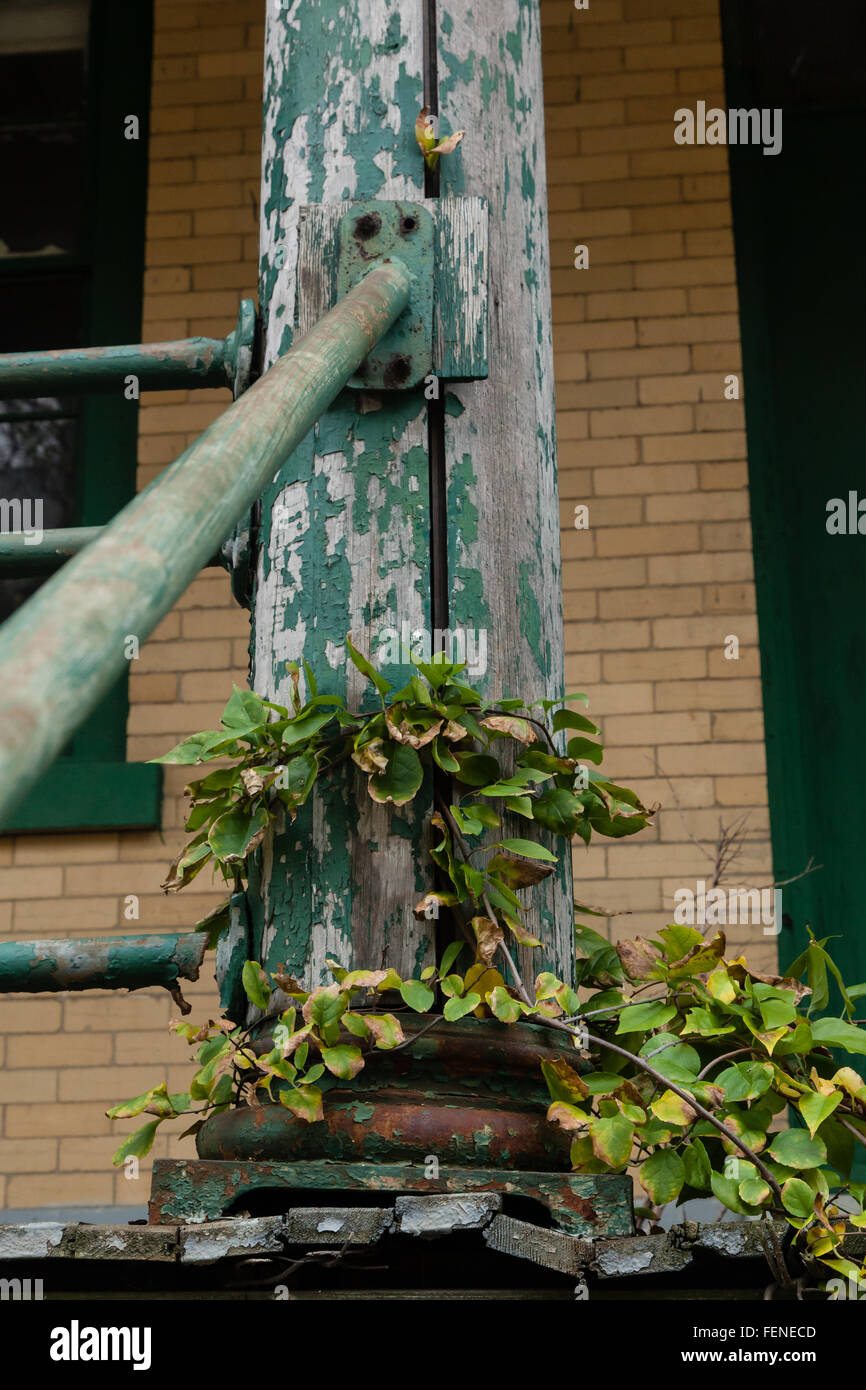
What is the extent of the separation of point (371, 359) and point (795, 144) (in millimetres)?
3567

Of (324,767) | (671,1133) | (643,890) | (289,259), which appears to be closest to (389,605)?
(324,767)

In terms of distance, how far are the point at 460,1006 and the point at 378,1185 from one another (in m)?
0.17

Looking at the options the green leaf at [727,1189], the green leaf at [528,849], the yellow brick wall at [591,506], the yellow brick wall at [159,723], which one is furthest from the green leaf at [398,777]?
the yellow brick wall at [159,723]

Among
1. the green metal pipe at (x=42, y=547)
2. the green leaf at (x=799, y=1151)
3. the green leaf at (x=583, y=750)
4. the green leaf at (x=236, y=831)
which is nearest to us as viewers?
the green leaf at (x=799, y=1151)

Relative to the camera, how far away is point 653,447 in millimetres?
4367

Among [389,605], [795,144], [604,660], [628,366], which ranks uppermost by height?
[795,144]

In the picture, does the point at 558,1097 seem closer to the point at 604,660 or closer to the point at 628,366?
the point at 604,660

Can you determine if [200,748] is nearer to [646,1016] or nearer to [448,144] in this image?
[646,1016]

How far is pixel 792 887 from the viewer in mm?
4094

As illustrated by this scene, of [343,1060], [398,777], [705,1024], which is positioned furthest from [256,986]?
[705,1024]

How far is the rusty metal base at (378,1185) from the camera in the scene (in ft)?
4.47

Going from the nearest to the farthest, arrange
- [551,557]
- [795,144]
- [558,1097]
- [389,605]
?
[558,1097] < [389,605] < [551,557] < [795,144]

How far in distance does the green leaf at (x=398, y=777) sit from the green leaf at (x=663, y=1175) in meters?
0.42

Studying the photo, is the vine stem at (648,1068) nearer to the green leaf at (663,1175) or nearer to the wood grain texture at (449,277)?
the green leaf at (663,1175)
